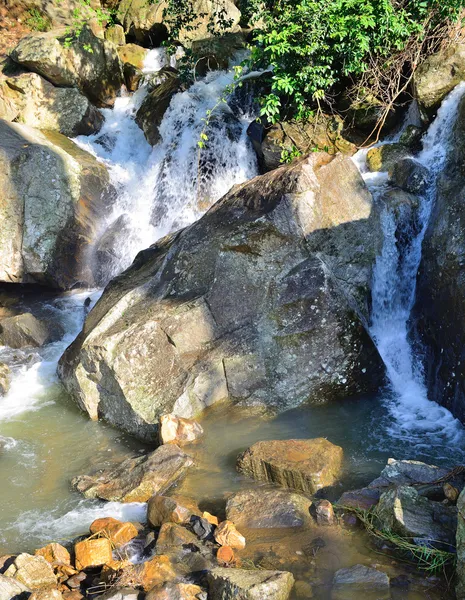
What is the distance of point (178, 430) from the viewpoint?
264 inches

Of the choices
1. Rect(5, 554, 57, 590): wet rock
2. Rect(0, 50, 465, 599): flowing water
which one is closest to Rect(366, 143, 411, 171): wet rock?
Rect(0, 50, 465, 599): flowing water

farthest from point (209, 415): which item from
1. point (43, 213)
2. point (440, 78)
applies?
point (440, 78)

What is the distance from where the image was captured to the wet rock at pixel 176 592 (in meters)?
4.19

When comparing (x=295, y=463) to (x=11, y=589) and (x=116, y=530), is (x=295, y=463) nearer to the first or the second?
(x=116, y=530)

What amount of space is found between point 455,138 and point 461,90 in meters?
1.46

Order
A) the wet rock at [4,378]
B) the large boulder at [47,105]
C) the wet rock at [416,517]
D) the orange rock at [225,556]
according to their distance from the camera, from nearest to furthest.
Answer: the wet rock at [416,517] → the orange rock at [225,556] → the wet rock at [4,378] → the large boulder at [47,105]

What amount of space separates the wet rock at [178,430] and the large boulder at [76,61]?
33.1ft

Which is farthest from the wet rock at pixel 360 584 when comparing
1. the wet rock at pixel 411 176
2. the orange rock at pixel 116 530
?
the wet rock at pixel 411 176

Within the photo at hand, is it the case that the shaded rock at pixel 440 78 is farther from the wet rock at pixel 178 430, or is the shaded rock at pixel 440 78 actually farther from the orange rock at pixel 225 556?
the orange rock at pixel 225 556

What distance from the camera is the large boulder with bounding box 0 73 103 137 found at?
13.8m

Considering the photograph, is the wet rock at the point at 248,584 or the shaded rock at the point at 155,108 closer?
the wet rock at the point at 248,584

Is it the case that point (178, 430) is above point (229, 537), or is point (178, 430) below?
above

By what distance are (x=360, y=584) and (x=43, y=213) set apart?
888cm

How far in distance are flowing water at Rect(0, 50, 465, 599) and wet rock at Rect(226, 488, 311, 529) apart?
203 mm
